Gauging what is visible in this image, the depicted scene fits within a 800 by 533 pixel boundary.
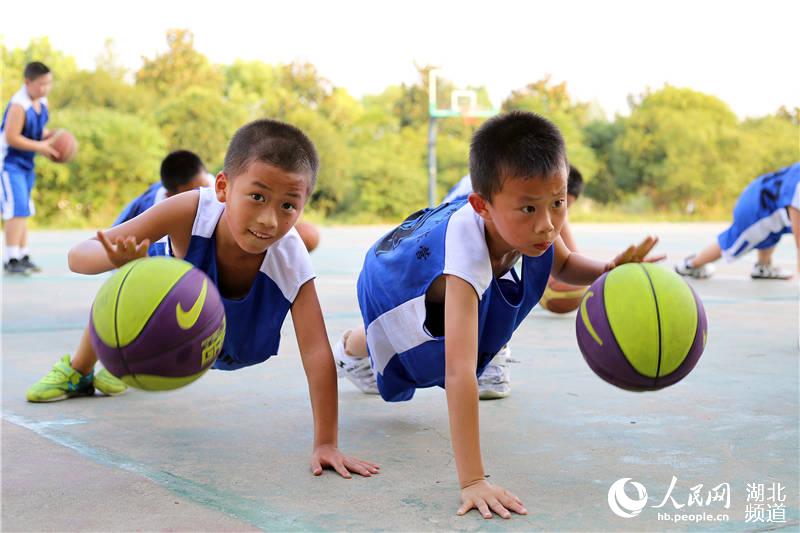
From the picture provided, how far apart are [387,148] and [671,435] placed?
26.7m

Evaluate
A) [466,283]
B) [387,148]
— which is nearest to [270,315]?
[466,283]

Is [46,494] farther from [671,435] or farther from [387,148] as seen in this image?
[387,148]

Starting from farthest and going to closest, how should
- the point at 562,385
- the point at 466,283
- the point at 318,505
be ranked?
the point at 562,385 → the point at 466,283 → the point at 318,505

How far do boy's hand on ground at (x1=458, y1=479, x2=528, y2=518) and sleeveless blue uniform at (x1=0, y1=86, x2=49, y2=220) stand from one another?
24.2ft

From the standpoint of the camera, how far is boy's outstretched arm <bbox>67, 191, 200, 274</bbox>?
2.68m

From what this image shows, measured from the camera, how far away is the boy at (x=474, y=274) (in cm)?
254

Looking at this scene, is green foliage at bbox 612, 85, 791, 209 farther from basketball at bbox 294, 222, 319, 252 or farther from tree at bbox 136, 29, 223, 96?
basketball at bbox 294, 222, 319, 252

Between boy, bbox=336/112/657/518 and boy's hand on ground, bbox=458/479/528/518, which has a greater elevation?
boy, bbox=336/112/657/518

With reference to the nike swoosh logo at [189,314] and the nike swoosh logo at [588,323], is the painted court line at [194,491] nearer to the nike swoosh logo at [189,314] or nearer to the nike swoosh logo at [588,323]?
the nike swoosh logo at [189,314]

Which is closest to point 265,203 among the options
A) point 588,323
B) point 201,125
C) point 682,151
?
point 588,323

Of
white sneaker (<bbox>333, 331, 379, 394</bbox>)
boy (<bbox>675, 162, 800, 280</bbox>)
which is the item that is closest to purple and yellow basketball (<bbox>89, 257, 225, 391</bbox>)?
white sneaker (<bbox>333, 331, 379, 394</bbox>)

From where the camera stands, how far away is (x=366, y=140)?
30438 millimetres

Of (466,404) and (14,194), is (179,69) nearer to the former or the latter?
(14,194)

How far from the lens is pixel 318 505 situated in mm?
2377
